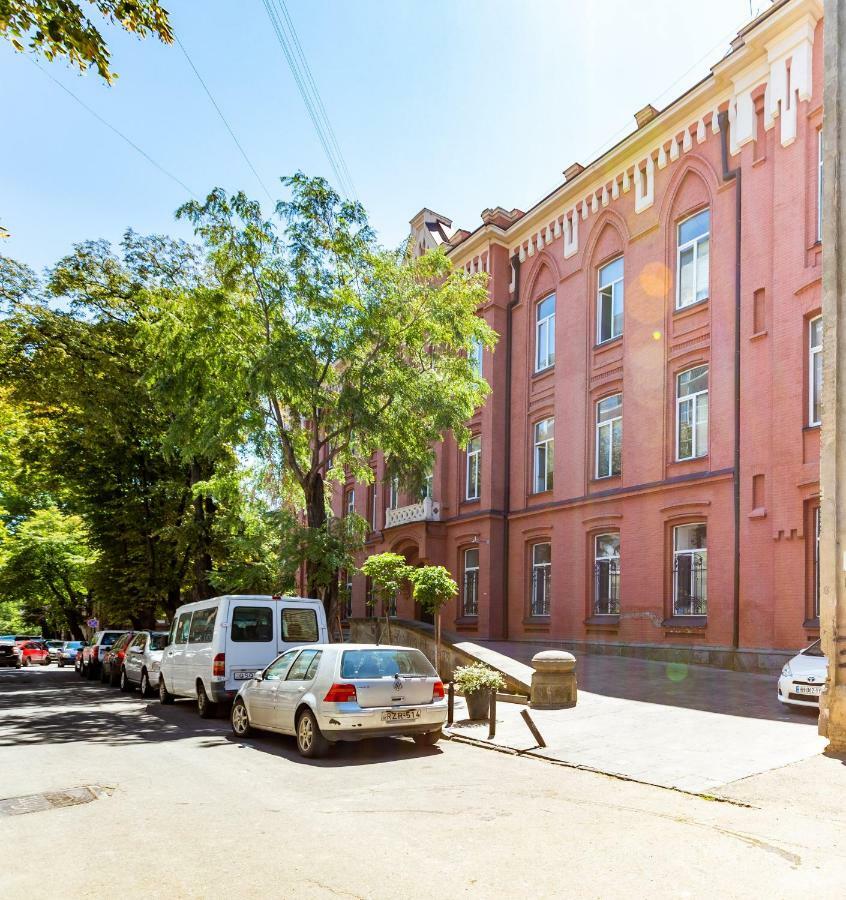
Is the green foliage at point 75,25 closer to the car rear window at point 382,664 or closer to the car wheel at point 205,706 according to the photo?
the car rear window at point 382,664

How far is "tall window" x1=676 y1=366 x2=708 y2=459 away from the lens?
1975 cm

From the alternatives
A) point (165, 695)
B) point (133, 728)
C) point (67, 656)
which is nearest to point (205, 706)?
point (133, 728)

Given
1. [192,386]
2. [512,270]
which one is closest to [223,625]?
[192,386]

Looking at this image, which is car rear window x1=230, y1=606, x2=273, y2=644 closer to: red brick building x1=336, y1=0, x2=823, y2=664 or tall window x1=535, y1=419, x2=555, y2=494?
red brick building x1=336, y1=0, x2=823, y2=664

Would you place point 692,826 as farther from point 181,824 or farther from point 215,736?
point 215,736

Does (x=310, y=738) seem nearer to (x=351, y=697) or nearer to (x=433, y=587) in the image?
(x=351, y=697)

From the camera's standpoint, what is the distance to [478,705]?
12.6 m

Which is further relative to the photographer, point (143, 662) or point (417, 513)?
point (417, 513)

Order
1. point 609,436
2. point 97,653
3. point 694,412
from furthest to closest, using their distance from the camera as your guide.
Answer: point 97,653 < point 609,436 < point 694,412

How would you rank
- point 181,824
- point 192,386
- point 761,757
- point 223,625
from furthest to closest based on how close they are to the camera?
point 192,386
point 223,625
point 761,757
point 181,824

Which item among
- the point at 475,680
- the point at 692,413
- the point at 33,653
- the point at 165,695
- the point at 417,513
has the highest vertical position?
the point at 692,413

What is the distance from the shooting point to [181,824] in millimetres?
6570

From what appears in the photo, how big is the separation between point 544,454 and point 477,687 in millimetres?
14020

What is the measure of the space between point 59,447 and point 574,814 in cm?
2314
